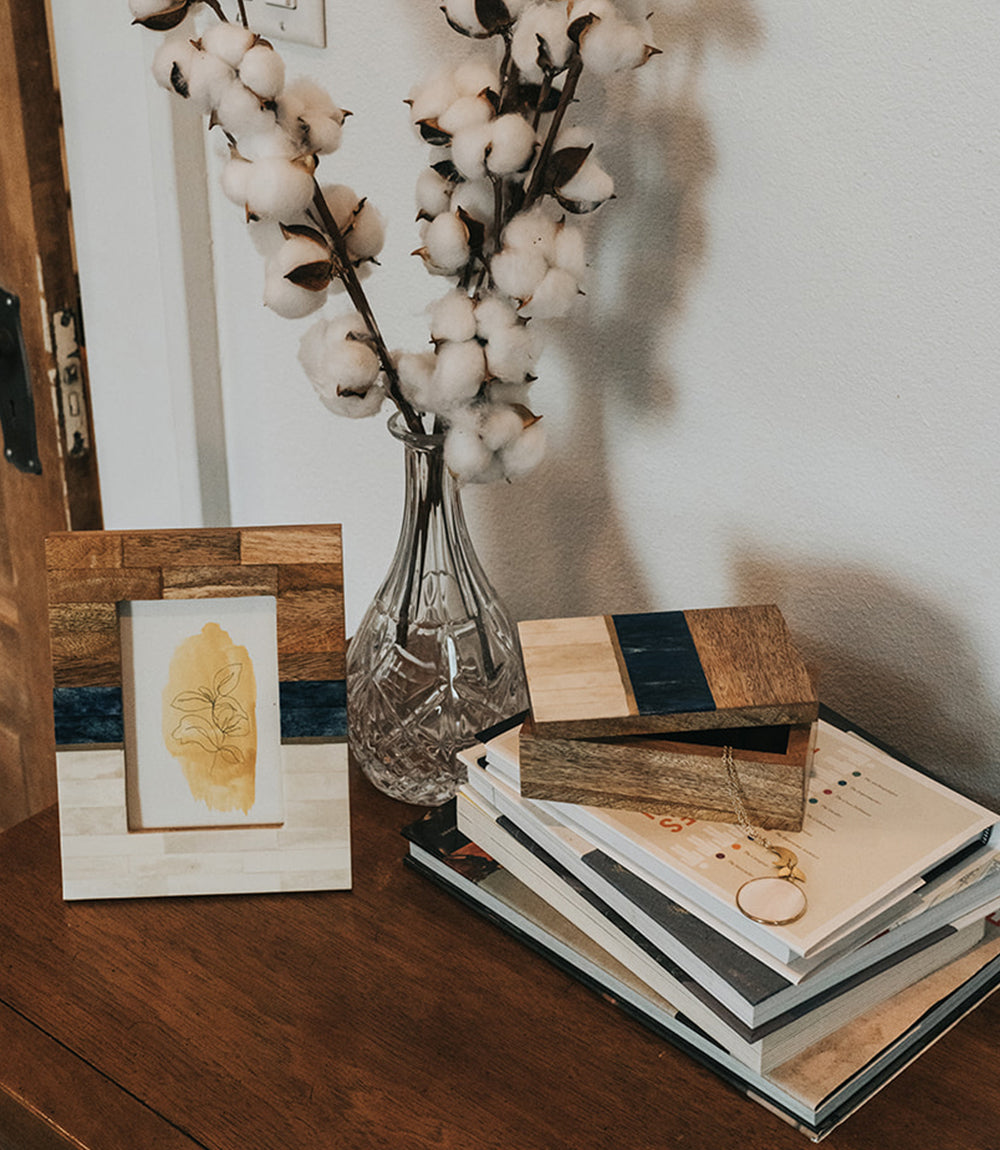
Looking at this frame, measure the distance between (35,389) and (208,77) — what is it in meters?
0.78

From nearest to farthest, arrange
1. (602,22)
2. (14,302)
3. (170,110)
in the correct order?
(602,22)
(170,110)
(14,302)

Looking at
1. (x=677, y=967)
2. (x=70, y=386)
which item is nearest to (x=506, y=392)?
(x=677, y=967)

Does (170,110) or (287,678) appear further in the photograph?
(170,110)

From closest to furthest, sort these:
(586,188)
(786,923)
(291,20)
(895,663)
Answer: (786,923), (586,188), (895,663), (291,20)

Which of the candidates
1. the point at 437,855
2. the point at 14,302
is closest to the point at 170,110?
the point at 14,302

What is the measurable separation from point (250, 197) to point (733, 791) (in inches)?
15.9

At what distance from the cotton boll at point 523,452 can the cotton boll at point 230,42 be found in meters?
0.25

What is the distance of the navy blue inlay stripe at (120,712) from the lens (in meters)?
0.70

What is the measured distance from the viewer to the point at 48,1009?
66 cm

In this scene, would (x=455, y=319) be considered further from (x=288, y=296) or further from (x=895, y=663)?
(x=895, y=663)

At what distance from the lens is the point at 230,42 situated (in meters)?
0.62

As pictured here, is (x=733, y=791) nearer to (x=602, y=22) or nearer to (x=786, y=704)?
(x=786, y=704)

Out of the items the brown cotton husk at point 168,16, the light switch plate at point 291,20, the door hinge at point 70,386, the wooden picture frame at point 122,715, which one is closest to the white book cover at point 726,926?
the wooden picture frame at point 122,715

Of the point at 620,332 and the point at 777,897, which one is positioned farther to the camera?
the point at 620,332
